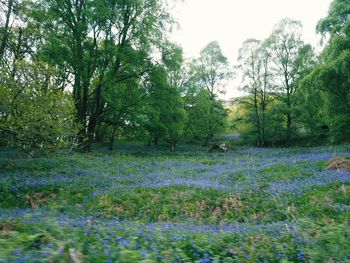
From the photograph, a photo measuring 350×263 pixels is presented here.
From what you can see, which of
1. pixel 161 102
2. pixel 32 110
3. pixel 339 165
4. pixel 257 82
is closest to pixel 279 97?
pixel 257 82

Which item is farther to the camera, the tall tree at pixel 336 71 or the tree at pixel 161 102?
the tree at pixel 161 102

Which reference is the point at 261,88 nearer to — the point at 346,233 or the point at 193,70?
the point at 193,70

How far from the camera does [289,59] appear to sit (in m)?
40.9

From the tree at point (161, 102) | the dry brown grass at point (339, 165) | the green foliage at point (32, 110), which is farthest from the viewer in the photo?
the tree at point (161, 102)

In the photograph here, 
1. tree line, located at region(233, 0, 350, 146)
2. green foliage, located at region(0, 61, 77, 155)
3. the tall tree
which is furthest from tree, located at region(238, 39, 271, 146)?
green foliage, located at region(0, 61, 77, 155)

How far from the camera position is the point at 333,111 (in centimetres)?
2511

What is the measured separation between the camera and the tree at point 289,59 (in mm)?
40281

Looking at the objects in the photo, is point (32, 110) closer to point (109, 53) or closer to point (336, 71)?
point (109, 53)

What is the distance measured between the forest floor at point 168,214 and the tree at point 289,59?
2279 cm

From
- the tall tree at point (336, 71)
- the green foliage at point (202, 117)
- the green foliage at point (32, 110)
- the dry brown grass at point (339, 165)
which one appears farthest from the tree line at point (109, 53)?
the dry brown grass at point (339, 165)

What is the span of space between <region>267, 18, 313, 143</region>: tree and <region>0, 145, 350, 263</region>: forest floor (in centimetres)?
2279

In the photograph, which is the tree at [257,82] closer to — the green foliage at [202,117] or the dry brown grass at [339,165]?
the green foliage at [202,117]

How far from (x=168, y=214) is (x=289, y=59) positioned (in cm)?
3636

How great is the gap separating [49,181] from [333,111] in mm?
21786
